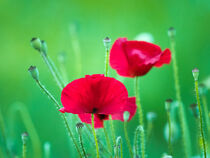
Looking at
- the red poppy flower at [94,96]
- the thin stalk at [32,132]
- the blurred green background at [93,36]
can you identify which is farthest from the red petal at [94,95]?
the blurred green background at [93,36]

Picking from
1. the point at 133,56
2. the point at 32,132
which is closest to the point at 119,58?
the point at 133,56

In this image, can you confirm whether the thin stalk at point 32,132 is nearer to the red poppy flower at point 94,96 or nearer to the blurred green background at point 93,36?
the red poppy flower at point 94,96

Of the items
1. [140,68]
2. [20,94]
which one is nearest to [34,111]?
[20,94]

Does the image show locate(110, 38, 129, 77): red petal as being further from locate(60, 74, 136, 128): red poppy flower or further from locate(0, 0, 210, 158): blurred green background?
locate(0, 0, 210, 158): blurred green background

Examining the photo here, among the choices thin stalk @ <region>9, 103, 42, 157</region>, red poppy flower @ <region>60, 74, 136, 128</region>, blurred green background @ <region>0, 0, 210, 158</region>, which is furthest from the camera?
blurred green background @ <region>0, 0, 210, 158</region>

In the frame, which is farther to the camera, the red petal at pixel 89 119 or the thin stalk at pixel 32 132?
the thin stalk at pixel 32 132

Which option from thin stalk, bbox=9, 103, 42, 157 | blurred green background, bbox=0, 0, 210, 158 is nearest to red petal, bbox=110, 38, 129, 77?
thin stalk, bbox=9, 103, 42, 157

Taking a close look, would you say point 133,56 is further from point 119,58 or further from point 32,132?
point 32,132

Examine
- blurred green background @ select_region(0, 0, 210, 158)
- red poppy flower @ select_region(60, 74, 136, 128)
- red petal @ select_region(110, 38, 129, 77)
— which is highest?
blurred green background @ select_region(0, 0, 210, 158)
